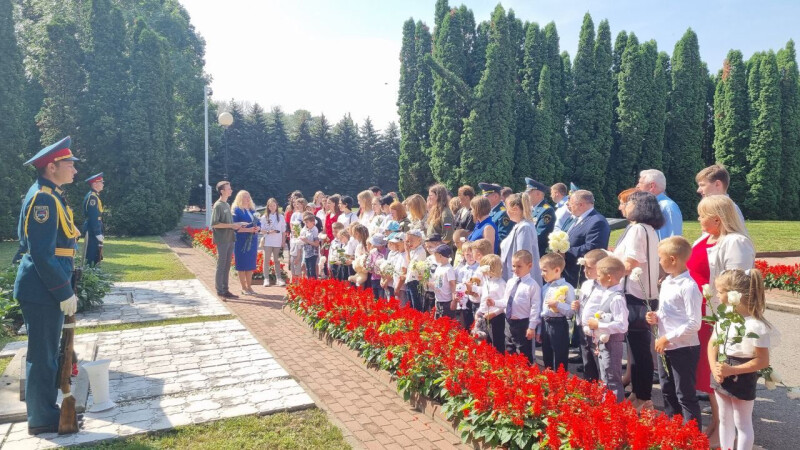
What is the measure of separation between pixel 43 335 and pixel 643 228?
5.31 metres

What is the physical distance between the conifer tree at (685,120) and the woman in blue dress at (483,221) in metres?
34.0

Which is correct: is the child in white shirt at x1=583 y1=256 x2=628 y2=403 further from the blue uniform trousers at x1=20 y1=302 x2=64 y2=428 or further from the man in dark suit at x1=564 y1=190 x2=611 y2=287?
the blue uniform trousers at x1=20 y1=302 x2=64 y2=428

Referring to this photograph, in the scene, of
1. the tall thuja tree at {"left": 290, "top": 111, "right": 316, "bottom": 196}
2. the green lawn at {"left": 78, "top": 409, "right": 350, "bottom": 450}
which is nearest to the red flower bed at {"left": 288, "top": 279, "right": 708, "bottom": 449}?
the green lawn at {"left": 78, "top": 409, "right": 350, "bottom": 450}

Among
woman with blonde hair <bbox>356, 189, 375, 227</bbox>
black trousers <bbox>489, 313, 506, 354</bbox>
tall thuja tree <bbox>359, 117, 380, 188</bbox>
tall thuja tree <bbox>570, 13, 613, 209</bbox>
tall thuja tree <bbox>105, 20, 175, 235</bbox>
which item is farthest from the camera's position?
tall thuja tree <bbox>359, 117, 380, 188</bbox>

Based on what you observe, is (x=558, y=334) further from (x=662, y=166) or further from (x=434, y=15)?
(x=662, y=166)

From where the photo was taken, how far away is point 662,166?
36.4 meters

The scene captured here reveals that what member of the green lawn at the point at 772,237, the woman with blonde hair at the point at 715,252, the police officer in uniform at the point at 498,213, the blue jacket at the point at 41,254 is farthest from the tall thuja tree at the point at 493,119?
the blue jacket at the point at 41,254

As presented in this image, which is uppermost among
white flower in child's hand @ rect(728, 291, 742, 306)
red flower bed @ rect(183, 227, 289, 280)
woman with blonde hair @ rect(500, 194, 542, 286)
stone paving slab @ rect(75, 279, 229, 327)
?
woman with blonde hair @ rect(500, 194, 542, 286)

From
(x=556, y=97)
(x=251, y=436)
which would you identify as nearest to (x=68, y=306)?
(x=251, y=436)

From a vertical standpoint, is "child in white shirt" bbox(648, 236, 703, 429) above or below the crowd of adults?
below

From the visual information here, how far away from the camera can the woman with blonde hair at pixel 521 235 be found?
5957 millimetres

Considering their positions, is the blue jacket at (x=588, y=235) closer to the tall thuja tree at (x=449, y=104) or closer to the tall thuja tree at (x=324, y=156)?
the tall thuja tree at (x=449, y=104)

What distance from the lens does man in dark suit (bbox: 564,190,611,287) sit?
5.65 meters

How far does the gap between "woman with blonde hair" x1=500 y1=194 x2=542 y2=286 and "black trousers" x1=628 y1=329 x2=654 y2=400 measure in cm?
138
